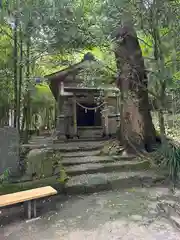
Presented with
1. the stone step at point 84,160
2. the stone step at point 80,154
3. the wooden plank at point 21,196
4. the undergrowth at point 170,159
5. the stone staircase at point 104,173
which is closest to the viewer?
the wooden plank at point 21,196

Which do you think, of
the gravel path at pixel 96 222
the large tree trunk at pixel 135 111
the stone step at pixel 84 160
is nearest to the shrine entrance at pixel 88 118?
the large tree trunk at pixel 135 111

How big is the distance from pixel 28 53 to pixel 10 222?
15.2 feet

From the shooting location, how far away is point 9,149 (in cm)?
513

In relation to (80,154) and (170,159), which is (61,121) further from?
(170,159)

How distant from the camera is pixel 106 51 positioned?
235 inches

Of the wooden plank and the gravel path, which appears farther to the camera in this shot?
the wooden plank

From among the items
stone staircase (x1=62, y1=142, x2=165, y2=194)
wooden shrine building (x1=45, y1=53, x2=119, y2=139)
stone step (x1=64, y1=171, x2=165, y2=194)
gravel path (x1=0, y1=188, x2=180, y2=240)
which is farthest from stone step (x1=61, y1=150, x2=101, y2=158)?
wooden shrine building (x1=45, y1=53, x2=119, y2=139)

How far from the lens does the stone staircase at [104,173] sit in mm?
5125

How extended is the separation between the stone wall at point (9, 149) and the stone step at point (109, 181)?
1416 millimetres

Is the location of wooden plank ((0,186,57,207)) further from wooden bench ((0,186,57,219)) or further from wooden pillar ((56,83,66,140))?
wooden pillar ((56,83,66,140))

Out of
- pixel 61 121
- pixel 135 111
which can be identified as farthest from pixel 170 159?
Result: pixel 61 121

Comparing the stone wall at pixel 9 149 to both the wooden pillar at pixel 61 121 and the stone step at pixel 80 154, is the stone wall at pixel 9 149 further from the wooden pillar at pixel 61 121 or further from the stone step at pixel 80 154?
the wooden pillar at pixel 61 121

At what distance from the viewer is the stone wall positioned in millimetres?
5062

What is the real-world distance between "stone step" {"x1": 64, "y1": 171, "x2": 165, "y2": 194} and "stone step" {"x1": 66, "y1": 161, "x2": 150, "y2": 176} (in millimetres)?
202
